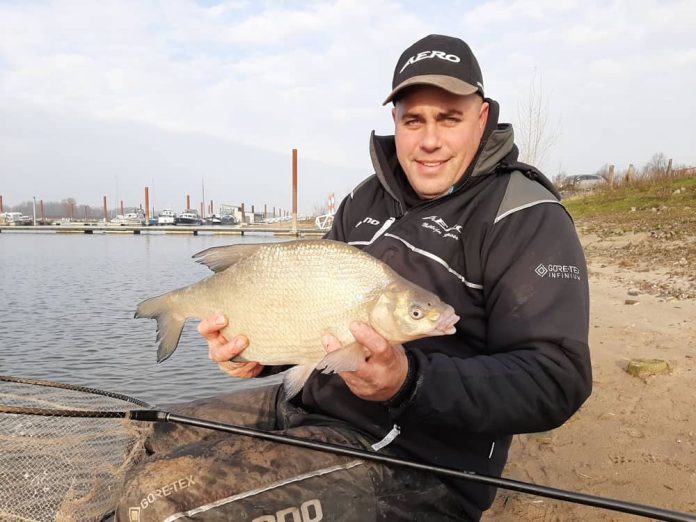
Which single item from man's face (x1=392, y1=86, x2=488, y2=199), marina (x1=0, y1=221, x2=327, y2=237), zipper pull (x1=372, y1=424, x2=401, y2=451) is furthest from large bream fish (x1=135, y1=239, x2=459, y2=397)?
marina (x1=0, y1=221, x2=327, y2=237)

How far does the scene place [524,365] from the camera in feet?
7.50

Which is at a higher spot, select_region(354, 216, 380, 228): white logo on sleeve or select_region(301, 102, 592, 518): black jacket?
select_region(354, 216, 380, 228): white logo on sleeve

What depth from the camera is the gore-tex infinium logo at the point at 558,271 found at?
244cm

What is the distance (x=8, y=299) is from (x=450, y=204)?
15.1 m

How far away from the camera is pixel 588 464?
441 centimetres

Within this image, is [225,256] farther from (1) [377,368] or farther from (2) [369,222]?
(1) [377,368]

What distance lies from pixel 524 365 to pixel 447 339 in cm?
50

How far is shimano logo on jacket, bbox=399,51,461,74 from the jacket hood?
32 cm

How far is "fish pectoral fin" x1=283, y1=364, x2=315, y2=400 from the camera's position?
253 centimetres

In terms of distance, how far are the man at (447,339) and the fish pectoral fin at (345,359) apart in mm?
39

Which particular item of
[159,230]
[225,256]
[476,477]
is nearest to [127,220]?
[159,230]

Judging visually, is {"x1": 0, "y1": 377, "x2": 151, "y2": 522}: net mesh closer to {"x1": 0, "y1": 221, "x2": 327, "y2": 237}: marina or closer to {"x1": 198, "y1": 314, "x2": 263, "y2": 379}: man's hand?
{"x1": 198, "y1": 314, "x2": 263, "y2": 379}: man's hand

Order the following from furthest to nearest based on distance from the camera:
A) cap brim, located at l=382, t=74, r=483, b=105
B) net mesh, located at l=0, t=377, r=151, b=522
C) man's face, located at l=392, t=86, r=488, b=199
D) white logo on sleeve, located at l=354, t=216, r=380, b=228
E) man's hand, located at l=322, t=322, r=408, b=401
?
net mesh, located at l=0, t=377, r=151, b=522 < white logo on sleeve, located at l=354, t=216, r=380, b=228 < man's face, located at l=392, t=86, r=488, b=199 < cap brim, located at l=382, t=74, r=483, b=105 < man's hand, located at l=322, t=322, r=408, b=401

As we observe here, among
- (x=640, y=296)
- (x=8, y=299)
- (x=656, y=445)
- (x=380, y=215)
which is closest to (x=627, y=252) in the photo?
(x=640, y=296)
